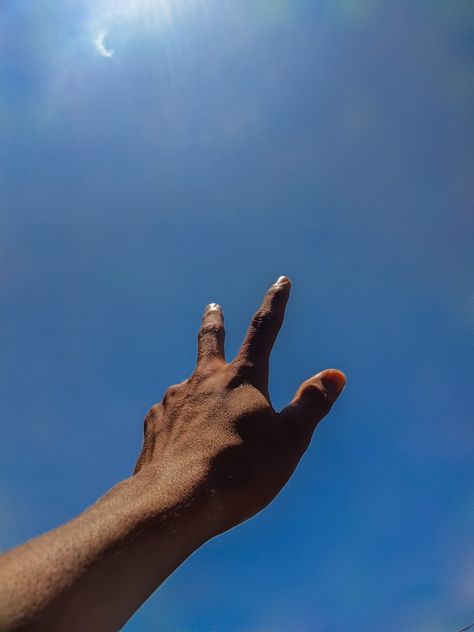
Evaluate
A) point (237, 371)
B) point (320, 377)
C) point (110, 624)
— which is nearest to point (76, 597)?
point (110, 624)

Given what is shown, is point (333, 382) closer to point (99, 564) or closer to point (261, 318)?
point (261, 318)

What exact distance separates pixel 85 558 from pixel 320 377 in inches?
99.2

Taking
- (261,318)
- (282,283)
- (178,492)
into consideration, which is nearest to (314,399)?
(261,318)

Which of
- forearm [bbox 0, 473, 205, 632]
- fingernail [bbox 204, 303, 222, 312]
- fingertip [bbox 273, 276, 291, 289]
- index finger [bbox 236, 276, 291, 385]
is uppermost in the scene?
fingernail [bbox 204, 303, 222, 312]

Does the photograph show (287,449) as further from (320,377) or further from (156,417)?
(156,417)

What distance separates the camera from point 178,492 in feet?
8.47

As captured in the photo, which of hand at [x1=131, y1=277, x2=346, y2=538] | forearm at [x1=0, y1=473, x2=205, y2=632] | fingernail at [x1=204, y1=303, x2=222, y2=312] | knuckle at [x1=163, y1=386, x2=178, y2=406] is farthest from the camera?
fingernail at [x1=204, y1=303, x2=222, y2=312]

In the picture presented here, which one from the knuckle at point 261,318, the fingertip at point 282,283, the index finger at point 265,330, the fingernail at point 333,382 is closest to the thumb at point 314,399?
the fingernail at point 333,382

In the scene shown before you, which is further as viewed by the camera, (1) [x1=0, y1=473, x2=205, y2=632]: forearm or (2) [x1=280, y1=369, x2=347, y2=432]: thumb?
(2) [x1=280, y1=369, x2=347, y2=432]: thumb

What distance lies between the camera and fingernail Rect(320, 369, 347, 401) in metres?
3.90

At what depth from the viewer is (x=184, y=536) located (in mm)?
2469

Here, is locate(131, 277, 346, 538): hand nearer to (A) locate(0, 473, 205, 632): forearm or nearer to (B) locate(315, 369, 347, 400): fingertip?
(B) locate(315, 369, 347, 400): fingertip

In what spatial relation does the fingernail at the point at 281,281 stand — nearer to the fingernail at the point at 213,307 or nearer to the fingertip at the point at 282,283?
the fingertip at the point at 282,283

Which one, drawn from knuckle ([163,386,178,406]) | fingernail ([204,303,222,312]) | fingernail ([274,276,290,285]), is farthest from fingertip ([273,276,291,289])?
knuckle ([163,386,178,406])
